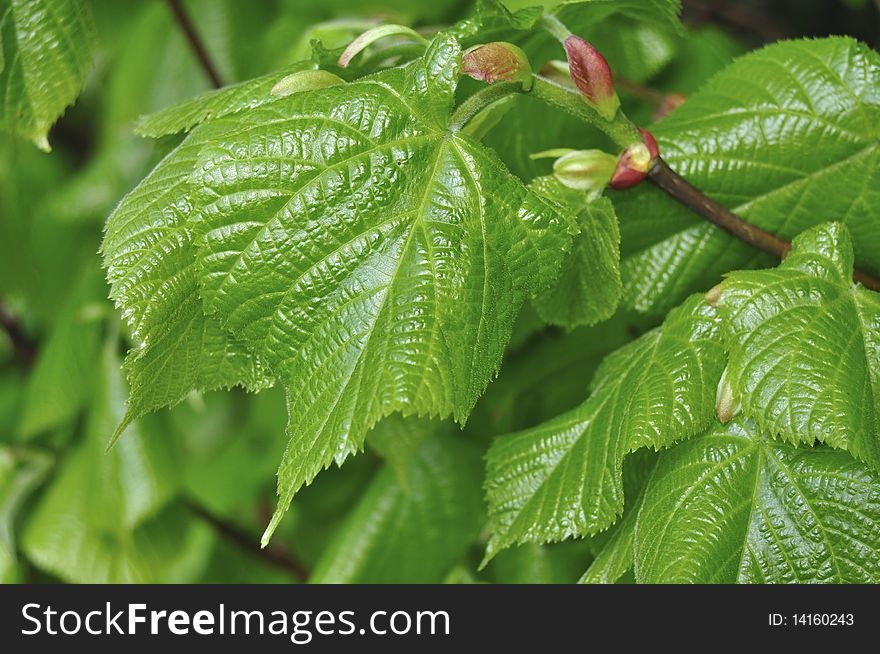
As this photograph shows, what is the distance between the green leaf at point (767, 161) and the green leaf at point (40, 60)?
1.60ft

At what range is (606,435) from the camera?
2.10 ft

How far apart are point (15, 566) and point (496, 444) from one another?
755mm

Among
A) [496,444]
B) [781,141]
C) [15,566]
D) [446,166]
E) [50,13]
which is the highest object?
[50,13]

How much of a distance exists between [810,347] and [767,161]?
7.2 inches

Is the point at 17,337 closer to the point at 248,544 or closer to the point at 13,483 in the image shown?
the point at 13,483

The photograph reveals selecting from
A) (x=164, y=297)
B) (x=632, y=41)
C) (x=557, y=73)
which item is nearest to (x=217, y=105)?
(x=164, y=297)

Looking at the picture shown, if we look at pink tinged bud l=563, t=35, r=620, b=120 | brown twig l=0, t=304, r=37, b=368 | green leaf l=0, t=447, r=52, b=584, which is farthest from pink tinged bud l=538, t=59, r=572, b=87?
brown twig l=0, t=304, r=37, b=368

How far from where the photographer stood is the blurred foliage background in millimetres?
914

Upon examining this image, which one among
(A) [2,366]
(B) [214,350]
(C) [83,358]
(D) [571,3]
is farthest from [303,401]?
(A) [2,366]

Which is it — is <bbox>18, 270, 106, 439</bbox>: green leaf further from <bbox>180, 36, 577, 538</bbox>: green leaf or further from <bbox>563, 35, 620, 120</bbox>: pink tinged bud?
<bbox>563, 35, 620, 120</bbox>: pink tinged bud

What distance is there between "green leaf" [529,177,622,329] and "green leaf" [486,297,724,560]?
5cm

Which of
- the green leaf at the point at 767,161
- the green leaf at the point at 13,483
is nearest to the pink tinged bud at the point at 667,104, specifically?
the green leaf at the point at 767,161

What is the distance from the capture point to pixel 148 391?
23.2 inches

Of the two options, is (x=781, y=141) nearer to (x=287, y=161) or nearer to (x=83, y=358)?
(x=287, y=161)
